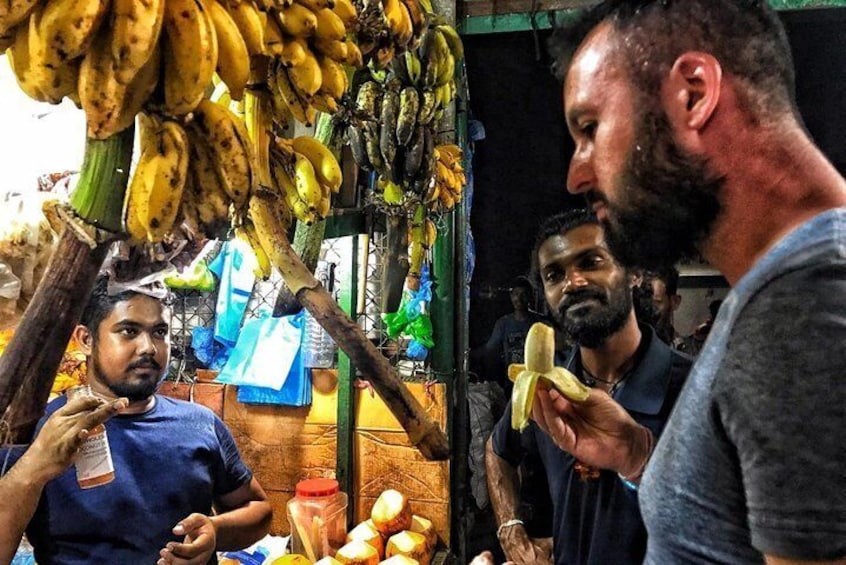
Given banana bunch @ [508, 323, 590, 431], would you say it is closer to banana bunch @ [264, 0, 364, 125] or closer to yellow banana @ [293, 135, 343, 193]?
yellow banana @ [293, 135, 343, 193]

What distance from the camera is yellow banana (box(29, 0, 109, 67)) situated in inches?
27.0

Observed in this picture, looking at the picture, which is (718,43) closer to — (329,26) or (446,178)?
(329,26)

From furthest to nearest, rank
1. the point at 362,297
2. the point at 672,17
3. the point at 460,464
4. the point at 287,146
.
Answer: the point at 460,464
the point at 362,297
the point at 287,146
the point at 672,17

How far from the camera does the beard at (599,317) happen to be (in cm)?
189

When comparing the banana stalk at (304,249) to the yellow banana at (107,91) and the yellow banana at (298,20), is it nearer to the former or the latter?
the yellow banana at (298,20)

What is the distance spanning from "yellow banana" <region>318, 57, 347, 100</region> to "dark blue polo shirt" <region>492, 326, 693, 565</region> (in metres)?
1.21

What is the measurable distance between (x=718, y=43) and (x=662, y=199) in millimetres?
217

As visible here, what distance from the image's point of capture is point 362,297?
322 centimetres

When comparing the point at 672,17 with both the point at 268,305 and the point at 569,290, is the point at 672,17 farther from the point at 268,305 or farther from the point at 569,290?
the point at 268,305

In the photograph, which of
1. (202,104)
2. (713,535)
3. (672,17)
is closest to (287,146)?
(202,104)

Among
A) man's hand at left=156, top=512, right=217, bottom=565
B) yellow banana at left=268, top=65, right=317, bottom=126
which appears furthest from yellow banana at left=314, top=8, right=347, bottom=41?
man's hand at left=156, top=512, right=217, bottom=565

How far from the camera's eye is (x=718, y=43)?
2.49 feet

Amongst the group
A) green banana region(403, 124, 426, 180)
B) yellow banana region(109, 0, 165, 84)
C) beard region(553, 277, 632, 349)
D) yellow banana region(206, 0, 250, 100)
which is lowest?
beard region(553, 277, 632, 349)

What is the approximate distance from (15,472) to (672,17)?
1528mm
